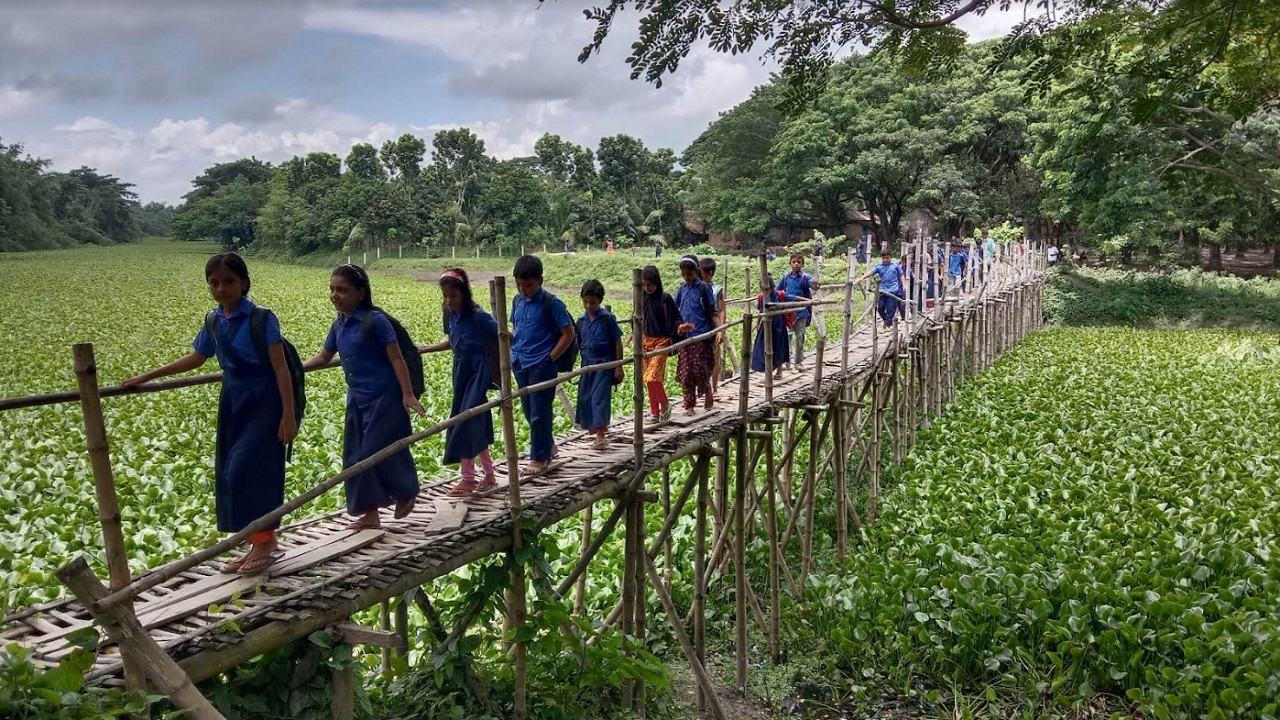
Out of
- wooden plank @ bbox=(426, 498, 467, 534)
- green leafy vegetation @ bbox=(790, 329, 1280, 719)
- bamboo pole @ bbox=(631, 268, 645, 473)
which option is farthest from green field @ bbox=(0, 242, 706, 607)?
green leafy vegetation @ bbox=(790, 329, 1280, 719)

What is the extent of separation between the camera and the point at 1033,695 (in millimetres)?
5629

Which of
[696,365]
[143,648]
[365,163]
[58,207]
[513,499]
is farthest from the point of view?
[365,163]

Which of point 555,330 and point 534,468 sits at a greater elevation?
point 555,330

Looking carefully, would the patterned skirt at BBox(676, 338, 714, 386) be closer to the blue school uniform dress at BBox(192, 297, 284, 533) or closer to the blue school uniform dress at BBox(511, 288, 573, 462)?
the blue school uniform dress at BBox(511, 288, 573, 462)

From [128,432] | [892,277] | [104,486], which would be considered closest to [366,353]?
[104,486]

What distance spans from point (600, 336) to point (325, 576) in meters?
2.66

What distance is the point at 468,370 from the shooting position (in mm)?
4789

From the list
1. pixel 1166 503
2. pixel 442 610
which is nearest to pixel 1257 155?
pixel 1166 503

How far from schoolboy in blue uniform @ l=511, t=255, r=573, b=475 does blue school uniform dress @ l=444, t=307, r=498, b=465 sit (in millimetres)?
328

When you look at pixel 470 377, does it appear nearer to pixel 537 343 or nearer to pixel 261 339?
pixel 537 343

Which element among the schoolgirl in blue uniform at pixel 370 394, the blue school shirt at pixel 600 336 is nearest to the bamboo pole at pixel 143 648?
the schoolgirl in blue uniform at pixel 370 394

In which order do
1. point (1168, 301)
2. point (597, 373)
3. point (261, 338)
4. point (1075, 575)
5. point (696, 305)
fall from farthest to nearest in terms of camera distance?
point (1168, 301) < point (696, 305) < point (1075, 575) < point (597, 373) < point (261, 338)

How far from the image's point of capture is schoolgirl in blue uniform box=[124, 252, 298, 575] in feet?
11.6

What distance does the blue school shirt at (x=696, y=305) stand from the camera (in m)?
7.18
